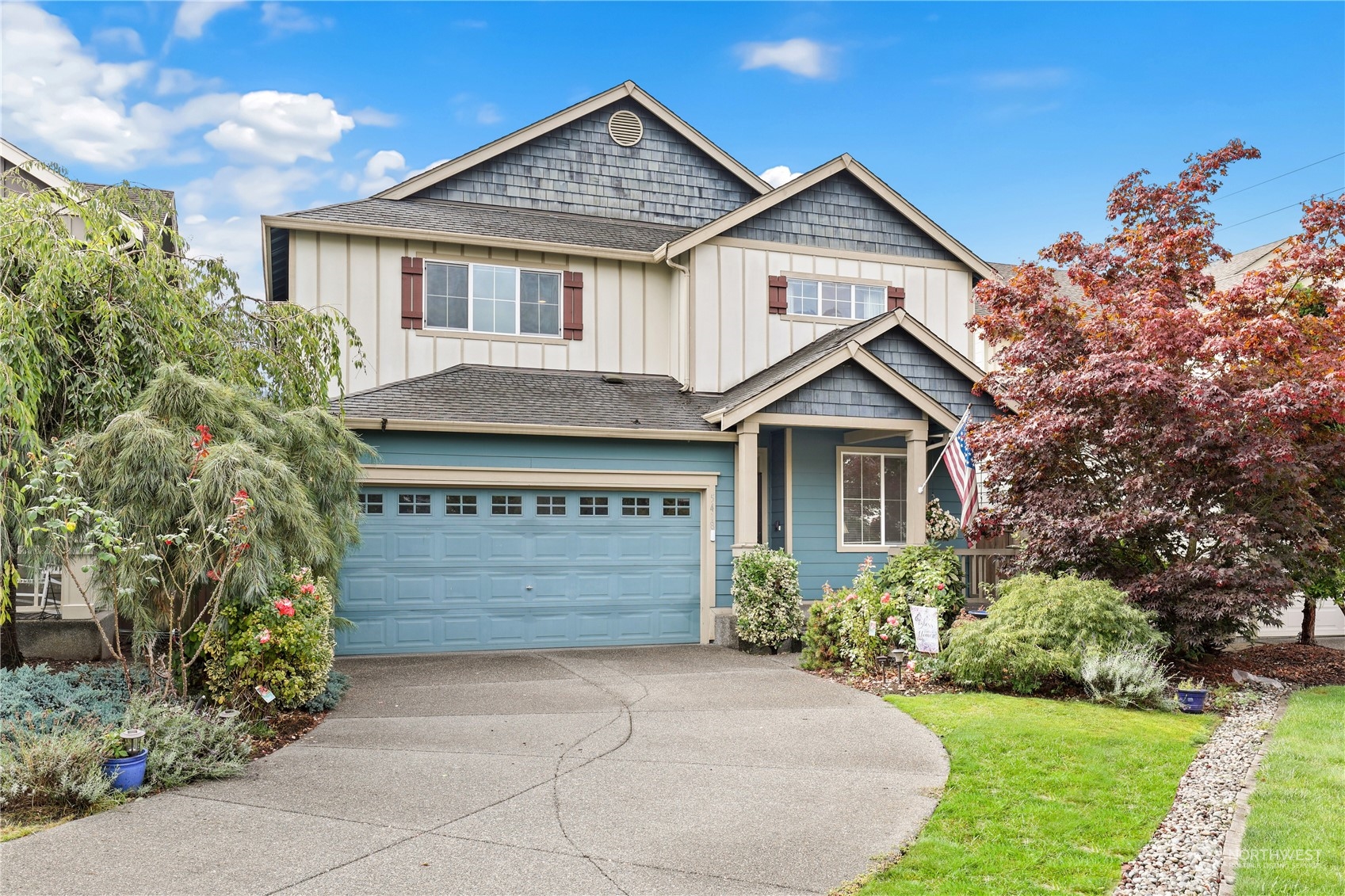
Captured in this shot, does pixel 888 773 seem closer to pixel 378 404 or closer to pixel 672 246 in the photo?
pixel 378 404

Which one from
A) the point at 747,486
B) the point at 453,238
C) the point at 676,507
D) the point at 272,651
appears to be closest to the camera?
the point at 272,651

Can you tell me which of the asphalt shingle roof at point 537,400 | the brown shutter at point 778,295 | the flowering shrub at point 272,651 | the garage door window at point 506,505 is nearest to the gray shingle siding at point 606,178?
the brown shutter at point 778,295

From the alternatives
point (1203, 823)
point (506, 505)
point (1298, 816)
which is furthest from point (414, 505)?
point (1298, 816)

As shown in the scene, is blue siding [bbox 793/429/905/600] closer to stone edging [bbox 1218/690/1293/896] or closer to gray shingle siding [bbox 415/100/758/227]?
gray shingle siding [bbox 415/100/758/227]

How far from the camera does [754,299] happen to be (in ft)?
45.7

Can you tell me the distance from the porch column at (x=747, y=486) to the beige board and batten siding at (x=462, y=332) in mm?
2336

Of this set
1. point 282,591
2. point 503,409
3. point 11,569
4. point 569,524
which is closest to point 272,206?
point 503,409

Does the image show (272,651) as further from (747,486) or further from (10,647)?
(747,486)

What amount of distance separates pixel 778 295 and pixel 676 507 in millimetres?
3872

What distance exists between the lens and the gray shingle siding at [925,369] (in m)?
13.0

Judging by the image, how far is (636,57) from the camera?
1606cm

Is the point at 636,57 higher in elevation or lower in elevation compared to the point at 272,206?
higher

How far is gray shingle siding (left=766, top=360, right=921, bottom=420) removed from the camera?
12344mm

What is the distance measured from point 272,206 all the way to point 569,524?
21.8 ft
